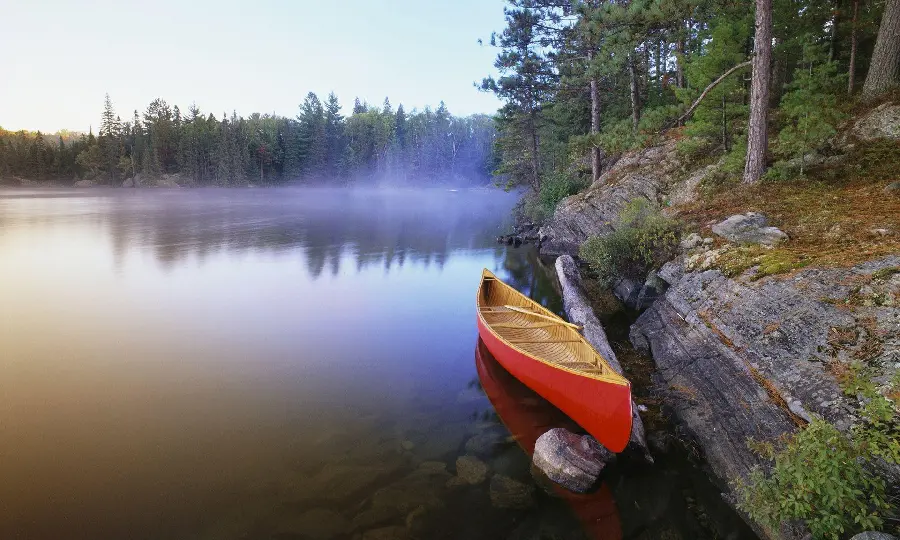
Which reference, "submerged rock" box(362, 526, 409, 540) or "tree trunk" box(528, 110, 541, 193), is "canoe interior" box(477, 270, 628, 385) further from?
"tree trunk" box(528, 110, 541, 193)

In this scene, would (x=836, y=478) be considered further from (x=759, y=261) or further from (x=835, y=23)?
(x=835, y=23)

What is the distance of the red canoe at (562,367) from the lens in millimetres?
6508

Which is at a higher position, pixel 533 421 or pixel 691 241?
pixel 691 241

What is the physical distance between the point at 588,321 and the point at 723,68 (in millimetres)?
12234

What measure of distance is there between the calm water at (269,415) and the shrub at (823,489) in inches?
59.3

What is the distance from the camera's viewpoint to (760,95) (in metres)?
13.2

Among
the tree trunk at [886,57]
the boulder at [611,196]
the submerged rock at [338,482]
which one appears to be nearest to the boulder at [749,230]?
the boulder at [611,196]

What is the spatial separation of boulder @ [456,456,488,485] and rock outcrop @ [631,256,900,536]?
3368 mm

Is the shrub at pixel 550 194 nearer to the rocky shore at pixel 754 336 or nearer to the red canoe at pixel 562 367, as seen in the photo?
the rocky shore at pixel 754 336

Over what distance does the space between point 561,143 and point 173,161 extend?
276 ft

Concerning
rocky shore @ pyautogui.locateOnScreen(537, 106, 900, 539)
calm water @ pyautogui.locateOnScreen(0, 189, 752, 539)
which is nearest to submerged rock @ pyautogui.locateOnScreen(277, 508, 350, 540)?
calm water @ pyautogui.locateOnScreen(0, 189, 752, 539)

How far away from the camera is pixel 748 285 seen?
27.7 ft

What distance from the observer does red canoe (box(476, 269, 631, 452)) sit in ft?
21.4

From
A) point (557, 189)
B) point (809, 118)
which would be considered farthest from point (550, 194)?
point (809, 118)
